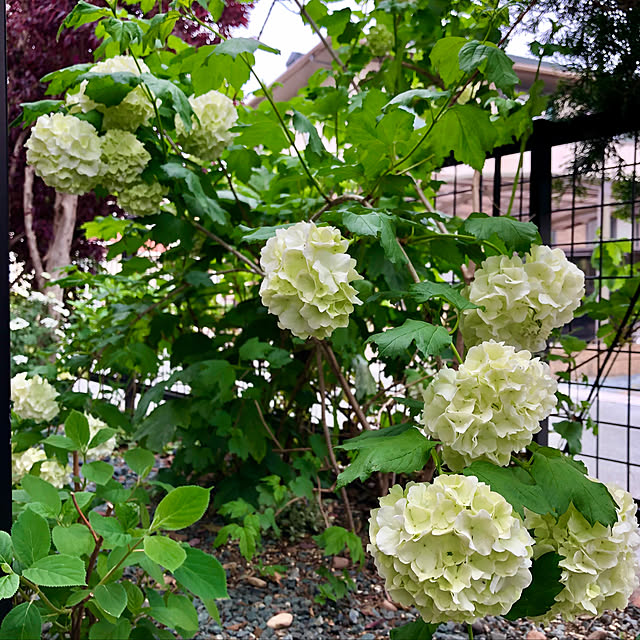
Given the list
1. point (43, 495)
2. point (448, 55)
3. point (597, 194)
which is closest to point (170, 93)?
point (448, 55)

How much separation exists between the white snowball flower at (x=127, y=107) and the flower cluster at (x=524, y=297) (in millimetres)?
938

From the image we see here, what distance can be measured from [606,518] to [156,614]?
754 mm

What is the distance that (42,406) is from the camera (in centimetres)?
185

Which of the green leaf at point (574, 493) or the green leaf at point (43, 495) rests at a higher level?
the green leaf at point (574, 493)

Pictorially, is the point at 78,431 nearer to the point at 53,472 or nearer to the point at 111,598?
the point at 111,598

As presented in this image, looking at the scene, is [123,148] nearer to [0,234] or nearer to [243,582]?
[0,234]

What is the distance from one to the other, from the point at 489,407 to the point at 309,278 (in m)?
0.30

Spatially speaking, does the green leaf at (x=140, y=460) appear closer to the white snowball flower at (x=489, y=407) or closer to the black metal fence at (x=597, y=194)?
the white snowball flower at (x=489, y=407)

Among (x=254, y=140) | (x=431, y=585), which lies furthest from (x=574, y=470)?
(x=254, y=140)

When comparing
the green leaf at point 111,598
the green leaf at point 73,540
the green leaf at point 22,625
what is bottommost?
the green leaf at point 111,598

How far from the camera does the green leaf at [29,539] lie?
2.92 feet

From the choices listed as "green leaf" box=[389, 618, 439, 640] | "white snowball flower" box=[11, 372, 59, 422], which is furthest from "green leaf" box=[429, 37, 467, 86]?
"white snowball flower" box=[11, 372, 59, 422]

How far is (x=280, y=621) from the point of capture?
1.65m

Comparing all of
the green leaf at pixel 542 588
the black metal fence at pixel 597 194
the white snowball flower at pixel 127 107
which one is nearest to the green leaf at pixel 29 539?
the green leaf at pixel 542 588
